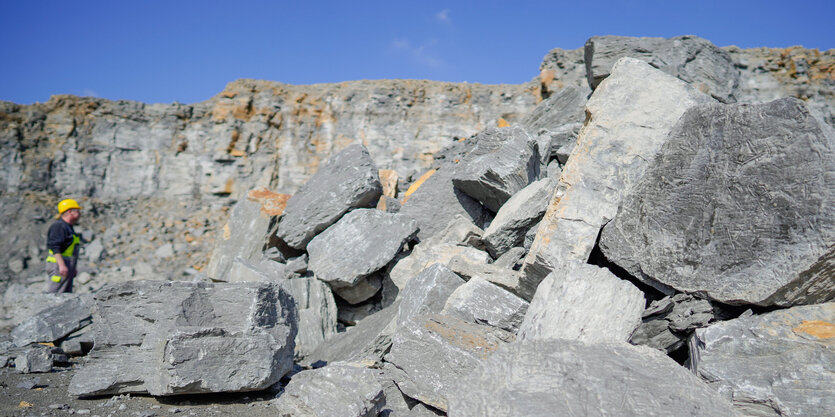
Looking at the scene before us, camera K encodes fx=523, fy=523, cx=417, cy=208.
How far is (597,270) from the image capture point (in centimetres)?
267

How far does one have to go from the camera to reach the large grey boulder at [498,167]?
15.5 ft

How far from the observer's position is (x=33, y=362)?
4086 mm

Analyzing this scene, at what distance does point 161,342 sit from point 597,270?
245 centimetres

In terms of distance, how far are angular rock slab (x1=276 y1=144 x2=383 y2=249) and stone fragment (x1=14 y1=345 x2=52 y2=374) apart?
7.02ft

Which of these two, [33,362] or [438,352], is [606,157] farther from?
[33,362]

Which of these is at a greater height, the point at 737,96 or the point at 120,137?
the point at 737,96

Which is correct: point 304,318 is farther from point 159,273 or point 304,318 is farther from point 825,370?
point 159,273

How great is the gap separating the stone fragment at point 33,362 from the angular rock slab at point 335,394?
2.46 metres

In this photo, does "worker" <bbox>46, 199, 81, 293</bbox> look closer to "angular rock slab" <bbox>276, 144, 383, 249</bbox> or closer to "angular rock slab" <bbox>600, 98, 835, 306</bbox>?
"angular rock slab" <bbox>276, 144, 383, 249</bbox>

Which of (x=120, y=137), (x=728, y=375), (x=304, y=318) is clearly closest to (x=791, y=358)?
(x=728, y=375)

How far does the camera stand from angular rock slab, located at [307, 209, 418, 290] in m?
4.61

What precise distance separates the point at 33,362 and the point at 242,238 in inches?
84.9

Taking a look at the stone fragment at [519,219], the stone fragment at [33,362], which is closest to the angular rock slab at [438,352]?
the stone fragment at [519,219]

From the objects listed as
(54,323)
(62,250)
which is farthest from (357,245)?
(62,250)
